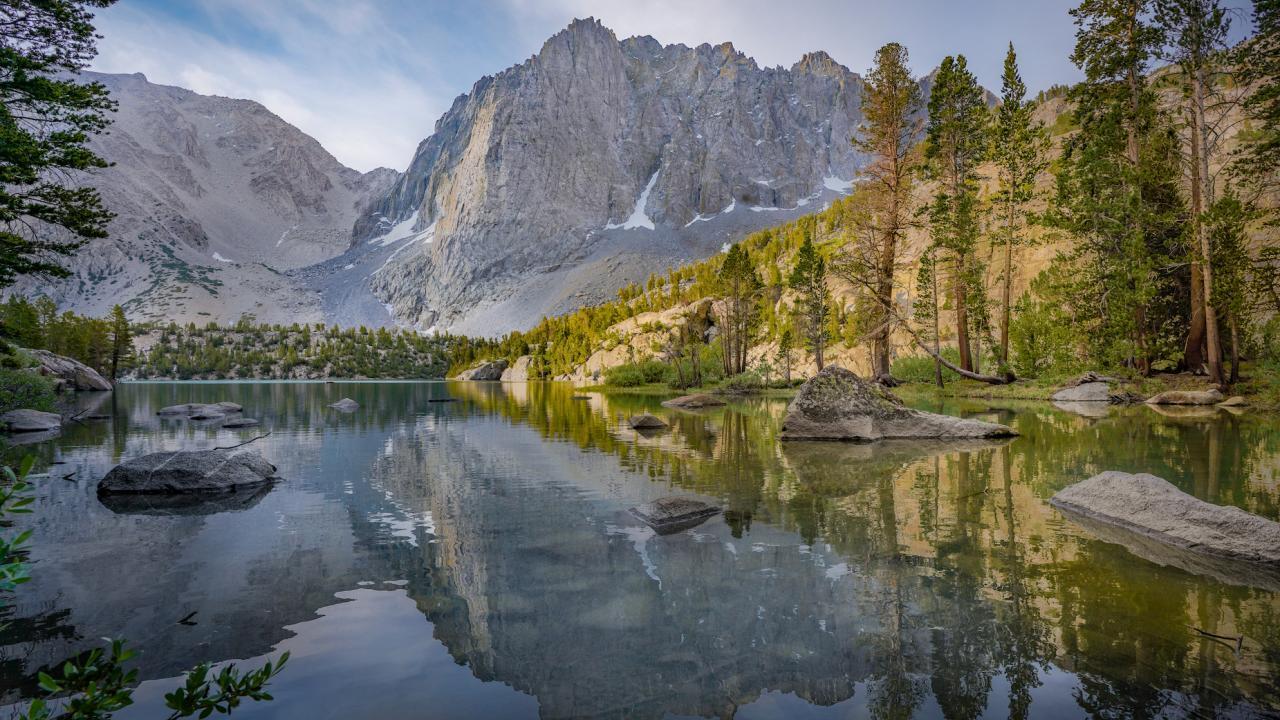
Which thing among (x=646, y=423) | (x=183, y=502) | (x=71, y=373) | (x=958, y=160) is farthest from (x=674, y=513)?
(x=71, y=373)

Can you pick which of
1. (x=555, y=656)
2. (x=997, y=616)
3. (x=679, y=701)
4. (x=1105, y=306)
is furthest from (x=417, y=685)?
(x=1105, y=306)

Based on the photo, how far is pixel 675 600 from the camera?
5184 mm

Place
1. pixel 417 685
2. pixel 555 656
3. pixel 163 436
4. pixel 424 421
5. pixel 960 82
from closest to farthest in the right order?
pixel 417 685 < pixel 555 656 < pixel 163 436 < pixel 424 421 < pixel 960 82

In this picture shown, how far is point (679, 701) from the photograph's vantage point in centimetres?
365

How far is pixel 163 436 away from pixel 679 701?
75.2 ft

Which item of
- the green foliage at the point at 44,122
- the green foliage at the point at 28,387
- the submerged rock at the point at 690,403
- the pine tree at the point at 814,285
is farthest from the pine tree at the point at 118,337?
the pine tree at the point at 814,285

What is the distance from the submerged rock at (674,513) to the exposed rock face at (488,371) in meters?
134

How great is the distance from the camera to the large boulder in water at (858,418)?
15460mm

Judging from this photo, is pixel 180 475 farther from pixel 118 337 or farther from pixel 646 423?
pixel 118 337

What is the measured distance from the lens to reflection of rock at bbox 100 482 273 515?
29.5ft

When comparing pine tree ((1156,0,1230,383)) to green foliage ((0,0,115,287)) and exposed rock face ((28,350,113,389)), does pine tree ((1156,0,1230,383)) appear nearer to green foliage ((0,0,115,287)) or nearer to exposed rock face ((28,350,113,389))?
green foliage ((0,0,115,287))

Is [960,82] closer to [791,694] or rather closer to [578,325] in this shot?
[791,694]

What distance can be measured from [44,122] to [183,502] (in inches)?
547

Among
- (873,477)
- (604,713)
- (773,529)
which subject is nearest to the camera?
(604,713)
